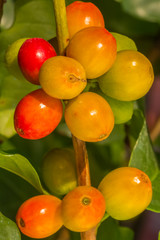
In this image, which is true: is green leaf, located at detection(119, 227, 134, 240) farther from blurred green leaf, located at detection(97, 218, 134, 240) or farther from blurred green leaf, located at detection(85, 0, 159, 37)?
blurred green leaf, located at detection(85, 0, 159, 37)

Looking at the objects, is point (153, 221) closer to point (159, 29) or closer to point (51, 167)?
point (159, 29)

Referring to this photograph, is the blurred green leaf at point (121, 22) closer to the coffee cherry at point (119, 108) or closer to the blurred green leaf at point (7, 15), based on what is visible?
the blurred green leaf at point (7, 15)

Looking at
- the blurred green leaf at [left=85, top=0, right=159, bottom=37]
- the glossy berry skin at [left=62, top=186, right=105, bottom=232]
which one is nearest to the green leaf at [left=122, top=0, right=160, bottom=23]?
the blurred green leaf at [left=85, top=0, right=159, bottom=37]

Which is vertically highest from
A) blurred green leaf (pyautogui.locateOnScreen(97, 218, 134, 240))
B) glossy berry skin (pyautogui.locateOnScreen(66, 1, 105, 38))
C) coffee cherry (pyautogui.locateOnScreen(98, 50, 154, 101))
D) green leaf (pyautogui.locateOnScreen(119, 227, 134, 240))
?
glossy berry skin (pyautogui.locateOnScreen(66, 1, 105, 38))

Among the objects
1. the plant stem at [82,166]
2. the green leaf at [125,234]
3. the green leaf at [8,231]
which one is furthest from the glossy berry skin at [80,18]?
the green leaf at [125,234]

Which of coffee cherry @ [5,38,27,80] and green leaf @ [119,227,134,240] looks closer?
coffee cherry @ [5,38,27,80]
